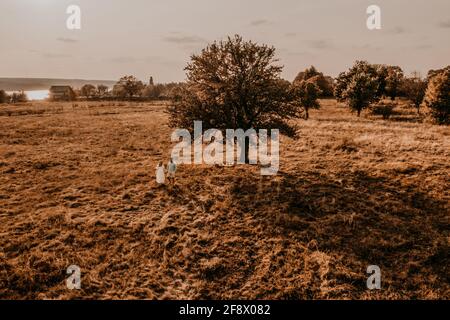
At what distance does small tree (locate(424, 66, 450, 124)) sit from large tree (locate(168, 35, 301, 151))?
34733 millimetres

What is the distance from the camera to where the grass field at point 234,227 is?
1152cm

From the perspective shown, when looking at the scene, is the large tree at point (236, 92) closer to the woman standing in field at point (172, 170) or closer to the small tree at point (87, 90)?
the woman standing in field at point (172, 170)

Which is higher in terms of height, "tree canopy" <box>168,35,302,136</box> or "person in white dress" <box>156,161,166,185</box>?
"tree canopy" <box>168,35,302,136</box>

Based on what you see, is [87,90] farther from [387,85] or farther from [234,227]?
[234,227]

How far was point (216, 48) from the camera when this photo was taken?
2152cm

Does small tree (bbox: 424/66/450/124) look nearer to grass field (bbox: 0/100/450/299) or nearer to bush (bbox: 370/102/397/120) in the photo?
bush (bbox: 370/102/397/120)

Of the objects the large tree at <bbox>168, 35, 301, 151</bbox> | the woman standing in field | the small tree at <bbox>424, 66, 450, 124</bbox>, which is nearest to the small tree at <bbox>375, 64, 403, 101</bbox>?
the small tree at <bbox>424, 66, 450, 124</bbox>

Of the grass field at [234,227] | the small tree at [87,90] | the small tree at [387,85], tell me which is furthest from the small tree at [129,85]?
the grass field at [234,227]

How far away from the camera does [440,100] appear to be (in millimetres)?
45000

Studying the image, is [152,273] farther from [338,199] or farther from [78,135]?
[78,135]

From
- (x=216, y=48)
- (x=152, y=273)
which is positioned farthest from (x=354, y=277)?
(x=216, y=48)

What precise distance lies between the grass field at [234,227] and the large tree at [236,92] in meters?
3.65

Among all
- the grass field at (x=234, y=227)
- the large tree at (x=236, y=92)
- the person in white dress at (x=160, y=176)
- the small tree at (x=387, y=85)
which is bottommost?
the grass field at (x=234, y=227)

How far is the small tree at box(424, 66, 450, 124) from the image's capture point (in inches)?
1763
